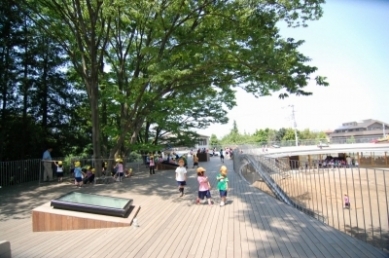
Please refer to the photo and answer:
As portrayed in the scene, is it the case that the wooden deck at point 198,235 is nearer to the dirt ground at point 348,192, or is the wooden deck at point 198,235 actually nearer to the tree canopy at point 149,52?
the dirt ground at point 348,192

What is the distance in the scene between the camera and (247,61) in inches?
588

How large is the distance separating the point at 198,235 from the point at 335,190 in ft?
18.5

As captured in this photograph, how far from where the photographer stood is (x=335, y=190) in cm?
1073

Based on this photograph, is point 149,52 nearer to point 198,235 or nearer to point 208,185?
point 208,185

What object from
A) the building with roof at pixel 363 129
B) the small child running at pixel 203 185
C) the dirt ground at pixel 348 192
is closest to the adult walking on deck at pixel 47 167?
the small child running at pixel 203 185

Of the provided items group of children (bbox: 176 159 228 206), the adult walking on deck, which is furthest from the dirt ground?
the adult walking on deck

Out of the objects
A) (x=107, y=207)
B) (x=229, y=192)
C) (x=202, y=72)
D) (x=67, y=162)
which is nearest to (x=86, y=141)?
(x=67, y=162)

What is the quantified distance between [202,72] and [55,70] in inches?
440

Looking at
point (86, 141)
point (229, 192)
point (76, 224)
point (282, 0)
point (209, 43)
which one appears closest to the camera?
point (76, 224)

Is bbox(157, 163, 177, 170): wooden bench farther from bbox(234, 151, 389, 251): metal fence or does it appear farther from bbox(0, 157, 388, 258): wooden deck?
bbox(0, 157, 388, 258): wooden deck

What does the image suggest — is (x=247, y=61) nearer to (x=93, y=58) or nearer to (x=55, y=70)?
(x=93, y=58)

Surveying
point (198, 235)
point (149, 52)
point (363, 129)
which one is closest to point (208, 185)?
point (198, 235)

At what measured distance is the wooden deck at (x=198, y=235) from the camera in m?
6.35

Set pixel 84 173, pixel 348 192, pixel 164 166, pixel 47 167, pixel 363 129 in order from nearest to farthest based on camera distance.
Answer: pixel 348 192, pixel 47 167, pixel 84 173, pixel 164 166, pixel 363 129
